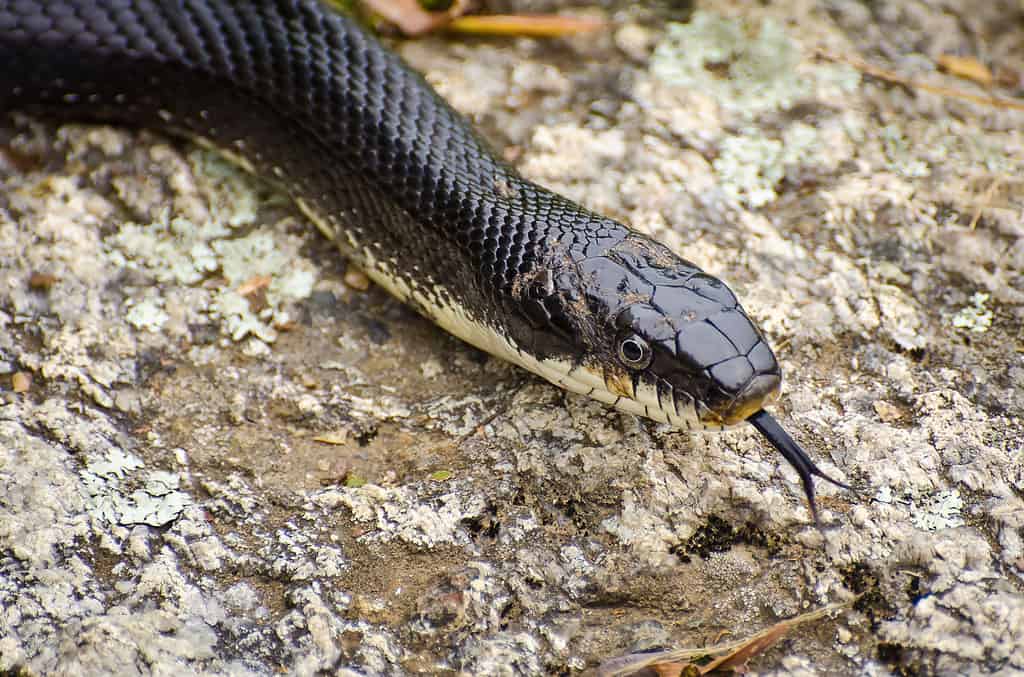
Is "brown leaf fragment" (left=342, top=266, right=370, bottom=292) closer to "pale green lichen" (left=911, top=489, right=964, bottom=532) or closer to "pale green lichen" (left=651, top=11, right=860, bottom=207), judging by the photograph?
"pale green lichen" (left=651, top=11, right=860, bottom=207)

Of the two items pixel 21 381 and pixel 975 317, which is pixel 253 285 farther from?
pixel 975 317

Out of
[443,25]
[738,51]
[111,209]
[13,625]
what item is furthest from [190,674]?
[738,51]

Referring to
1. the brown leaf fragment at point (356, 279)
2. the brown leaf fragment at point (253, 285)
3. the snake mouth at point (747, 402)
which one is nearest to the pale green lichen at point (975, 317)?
the snake mouth at point (747, 402)

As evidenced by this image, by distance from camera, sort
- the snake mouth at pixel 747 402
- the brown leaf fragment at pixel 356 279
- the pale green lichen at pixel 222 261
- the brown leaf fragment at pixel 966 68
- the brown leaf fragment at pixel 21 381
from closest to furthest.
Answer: the snake mouth at pixel 747 402 → the brown leaf fragment at pixel 21 381 → the pale green lichen at pixel 222 261 → the brown leaf fragment at pixel 356 279 → the brown leaf fragment at pixel 966 68

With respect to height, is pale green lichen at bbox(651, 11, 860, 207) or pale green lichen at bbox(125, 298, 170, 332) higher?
pale green lichen at bbox(651, 11, 860, 207)

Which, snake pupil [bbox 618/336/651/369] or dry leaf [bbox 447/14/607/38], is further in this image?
dry leaf [bbox 447/14/607/38]

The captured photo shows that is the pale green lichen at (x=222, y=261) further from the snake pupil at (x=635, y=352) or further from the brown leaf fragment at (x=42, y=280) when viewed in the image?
the snake pupil at (x=635, y=352)

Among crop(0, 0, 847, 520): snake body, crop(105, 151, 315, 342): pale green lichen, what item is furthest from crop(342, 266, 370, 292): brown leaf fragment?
crop(105, 151, 315, 342): pale green lichen
